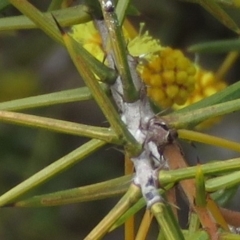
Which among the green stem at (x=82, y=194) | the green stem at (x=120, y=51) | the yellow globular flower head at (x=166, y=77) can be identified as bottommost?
the green stem at (x=82, y=194)

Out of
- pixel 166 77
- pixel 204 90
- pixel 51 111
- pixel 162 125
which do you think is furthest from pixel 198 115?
pixel 51 111

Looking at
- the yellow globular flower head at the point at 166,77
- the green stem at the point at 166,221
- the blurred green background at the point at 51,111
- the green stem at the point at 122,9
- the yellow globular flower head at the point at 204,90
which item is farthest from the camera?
the blurred green background at the point at 51,111

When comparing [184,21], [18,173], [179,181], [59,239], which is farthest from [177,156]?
[59,239]

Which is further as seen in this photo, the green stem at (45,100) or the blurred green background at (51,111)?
the blurred green background at (51,111)

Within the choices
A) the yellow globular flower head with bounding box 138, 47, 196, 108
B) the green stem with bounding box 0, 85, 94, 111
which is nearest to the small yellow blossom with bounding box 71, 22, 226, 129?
the yellow globular flower head with bounding box 138, 47, 196, 108

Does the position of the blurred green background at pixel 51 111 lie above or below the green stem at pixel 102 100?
Result: above

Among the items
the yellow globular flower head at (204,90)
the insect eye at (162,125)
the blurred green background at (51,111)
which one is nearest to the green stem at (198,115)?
the insect eye at (162,125)

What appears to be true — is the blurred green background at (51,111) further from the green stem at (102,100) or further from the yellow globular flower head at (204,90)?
the green stem at (102,100)
